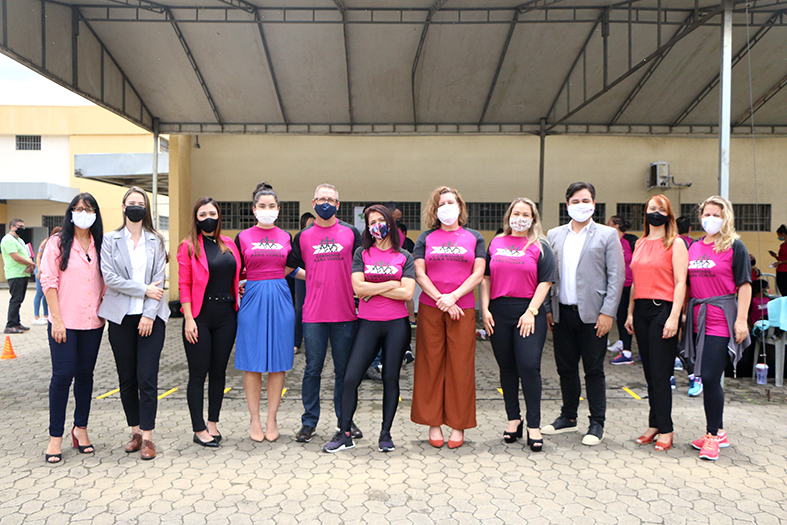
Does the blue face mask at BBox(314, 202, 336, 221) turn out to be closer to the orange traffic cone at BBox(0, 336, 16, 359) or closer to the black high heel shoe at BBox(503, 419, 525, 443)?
the black high heel shoe at BBox(503, 419, 525, 443)

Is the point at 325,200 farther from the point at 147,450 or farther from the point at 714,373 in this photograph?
the point at 714,373

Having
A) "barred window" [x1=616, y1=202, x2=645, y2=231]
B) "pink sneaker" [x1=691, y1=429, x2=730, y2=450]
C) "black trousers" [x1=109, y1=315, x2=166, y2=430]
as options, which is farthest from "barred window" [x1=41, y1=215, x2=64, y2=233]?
"pink sneaker" [x1=691, y1=429, x2=730, y2=450]

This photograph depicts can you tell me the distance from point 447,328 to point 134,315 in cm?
222

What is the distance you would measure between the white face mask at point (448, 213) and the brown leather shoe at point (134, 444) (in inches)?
107

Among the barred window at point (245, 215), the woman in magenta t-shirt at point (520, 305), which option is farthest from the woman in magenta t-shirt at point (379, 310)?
the barred window at point (245, 215)

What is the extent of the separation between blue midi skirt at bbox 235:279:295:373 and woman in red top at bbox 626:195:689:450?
106 inches

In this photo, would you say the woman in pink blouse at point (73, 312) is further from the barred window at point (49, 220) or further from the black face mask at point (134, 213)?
the barred window at point (49, 220)

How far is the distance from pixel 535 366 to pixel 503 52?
23.3 ft

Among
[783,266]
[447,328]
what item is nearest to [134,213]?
[447,328]

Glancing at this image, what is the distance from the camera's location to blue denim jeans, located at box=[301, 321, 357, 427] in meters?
4.07

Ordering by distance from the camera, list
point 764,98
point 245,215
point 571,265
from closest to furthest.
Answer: point 571,265 → point 764,98 → point 245,215

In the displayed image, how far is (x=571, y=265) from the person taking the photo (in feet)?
13.7

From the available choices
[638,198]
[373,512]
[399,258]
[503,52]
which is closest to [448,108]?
[503,52]

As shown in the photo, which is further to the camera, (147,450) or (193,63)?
(193,63)
